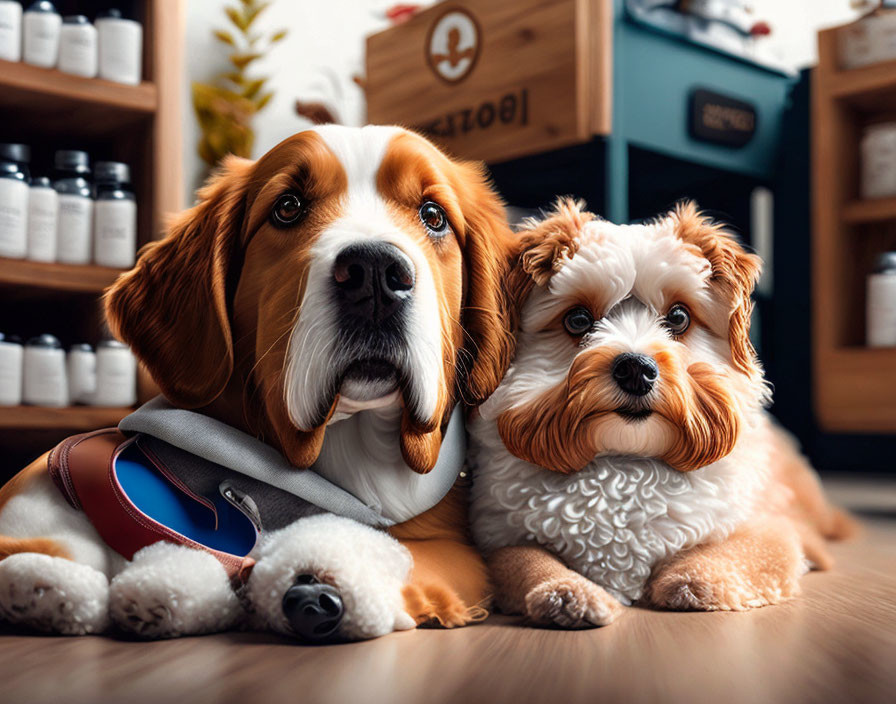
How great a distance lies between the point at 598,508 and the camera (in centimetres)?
77

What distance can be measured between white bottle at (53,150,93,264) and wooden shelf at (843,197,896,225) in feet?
5.37

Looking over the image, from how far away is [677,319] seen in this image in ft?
2.66

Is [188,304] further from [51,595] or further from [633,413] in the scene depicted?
[633,413]

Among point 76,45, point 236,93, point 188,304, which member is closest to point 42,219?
point 76,45

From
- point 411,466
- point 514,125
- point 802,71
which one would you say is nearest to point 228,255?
point 411,466

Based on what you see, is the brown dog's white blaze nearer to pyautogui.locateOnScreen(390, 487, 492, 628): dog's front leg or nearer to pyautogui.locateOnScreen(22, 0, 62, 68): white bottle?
pyautogui.locateOnScreen(390, 487, 492, 628): dog's front leg

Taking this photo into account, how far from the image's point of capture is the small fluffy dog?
0.74 metres

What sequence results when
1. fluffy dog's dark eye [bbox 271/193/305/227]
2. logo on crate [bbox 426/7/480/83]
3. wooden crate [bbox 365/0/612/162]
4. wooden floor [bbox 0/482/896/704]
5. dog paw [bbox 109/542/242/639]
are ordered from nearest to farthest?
wooden floor [bbox 0/482/896/704]
dog paw [bbox 109/542/242/639]
fluffy dog's dark eye [bbox 271/193/305/227]
wooden crate [bbox 365/0/612/162]
logo on crate [bbox 426/7/480/83]

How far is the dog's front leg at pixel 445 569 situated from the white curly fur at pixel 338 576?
3 centimetres

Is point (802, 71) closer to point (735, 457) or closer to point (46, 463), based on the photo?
point (735, 457)

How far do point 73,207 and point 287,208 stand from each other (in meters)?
1.27

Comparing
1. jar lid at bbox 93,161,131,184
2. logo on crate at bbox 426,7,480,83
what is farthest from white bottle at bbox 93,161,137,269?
logo on crate at bbox 426,7,480,83

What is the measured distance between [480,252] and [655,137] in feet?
2.87

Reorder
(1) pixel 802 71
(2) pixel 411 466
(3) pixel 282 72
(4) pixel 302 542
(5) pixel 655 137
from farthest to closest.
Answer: (3) pixel 282 72 → (1) pixel 802 71 → (5) pixel 655 137 → (2) pixel 411 466 → (4) pixel 302 542
